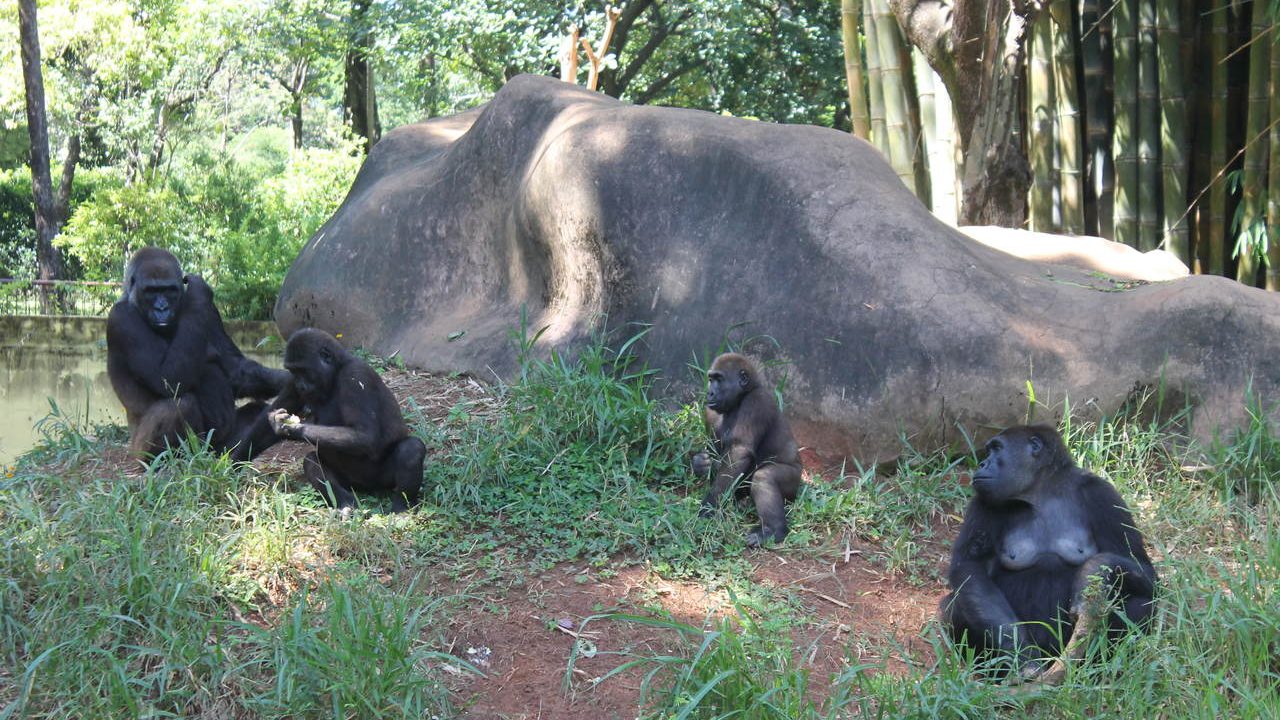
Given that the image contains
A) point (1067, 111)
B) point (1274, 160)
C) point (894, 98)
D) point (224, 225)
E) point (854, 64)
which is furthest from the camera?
point (224, 225)

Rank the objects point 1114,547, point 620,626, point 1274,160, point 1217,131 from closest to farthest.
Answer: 1. point 1114,547
2. point 620,626
3. point 1274,160
4. point 1217,131

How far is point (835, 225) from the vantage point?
5.64 metres

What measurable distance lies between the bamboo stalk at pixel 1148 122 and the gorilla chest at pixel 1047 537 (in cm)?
471

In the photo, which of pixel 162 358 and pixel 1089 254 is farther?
pixel 1089 254

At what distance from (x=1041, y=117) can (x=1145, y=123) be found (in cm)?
75

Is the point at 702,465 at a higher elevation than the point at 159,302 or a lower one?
lower

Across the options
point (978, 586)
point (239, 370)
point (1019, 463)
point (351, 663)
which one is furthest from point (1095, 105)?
point (351, 663)

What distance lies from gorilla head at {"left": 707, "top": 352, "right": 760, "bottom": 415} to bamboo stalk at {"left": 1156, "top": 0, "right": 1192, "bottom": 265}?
4247mm

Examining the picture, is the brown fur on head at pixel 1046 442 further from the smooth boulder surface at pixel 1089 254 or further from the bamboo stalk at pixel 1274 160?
the bamboo stalk at pixel 1274 160

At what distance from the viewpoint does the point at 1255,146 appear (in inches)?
280

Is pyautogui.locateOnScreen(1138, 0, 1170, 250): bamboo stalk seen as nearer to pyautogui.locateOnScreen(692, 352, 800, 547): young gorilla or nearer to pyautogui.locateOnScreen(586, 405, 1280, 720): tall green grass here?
pyautogui.locateOnScreen(586, 405, 1280, 720): tall green grass

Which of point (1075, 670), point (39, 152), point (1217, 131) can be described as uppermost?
point (39, 152)

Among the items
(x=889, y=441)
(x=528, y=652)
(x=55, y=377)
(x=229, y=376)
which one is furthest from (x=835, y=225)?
(x=55, y=377)

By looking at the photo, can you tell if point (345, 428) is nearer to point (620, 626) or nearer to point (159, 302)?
point (159, 302)
